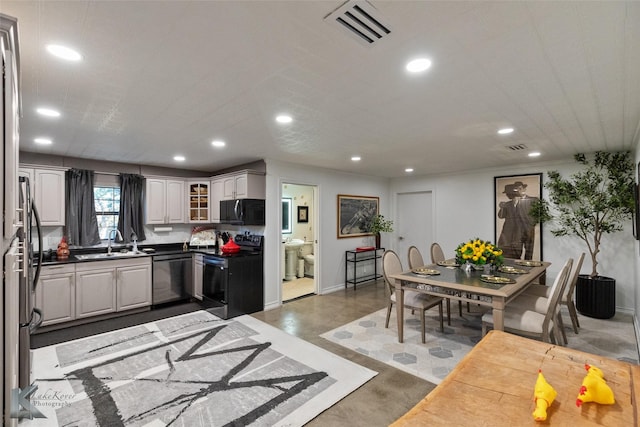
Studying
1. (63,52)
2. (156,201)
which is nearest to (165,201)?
(156,201)

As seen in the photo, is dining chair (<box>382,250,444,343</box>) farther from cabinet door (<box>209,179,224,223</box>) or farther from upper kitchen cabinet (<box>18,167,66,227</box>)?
upper kitchen cabinet (<box>18,167,66,227</box>)

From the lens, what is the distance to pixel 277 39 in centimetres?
153

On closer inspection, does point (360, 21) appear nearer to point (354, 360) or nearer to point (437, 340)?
point (354, 360)

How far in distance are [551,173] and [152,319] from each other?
644 centimetres

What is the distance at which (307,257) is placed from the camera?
6785mm

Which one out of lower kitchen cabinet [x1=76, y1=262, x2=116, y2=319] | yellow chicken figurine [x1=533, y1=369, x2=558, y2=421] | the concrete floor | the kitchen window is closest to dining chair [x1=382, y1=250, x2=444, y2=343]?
the concrete floor

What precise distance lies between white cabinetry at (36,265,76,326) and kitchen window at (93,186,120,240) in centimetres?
101

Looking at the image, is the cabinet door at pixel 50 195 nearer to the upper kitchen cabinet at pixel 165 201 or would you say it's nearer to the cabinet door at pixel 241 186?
the upper kitchen cabinet at pixel 165 201

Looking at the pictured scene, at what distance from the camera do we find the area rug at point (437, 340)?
2.95 metres

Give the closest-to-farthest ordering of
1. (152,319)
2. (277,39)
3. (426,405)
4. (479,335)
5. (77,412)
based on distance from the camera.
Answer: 1. (426,405)
2. (277,39)
3. (77,412)
4. (479,335)
5. (152,319)

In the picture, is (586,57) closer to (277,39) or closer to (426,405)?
(277,39)

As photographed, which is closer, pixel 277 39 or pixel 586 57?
pixel 277 39

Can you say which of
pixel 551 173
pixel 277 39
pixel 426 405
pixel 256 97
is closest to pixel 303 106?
pixel 256 97

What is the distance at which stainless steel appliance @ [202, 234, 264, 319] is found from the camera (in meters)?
4.23
